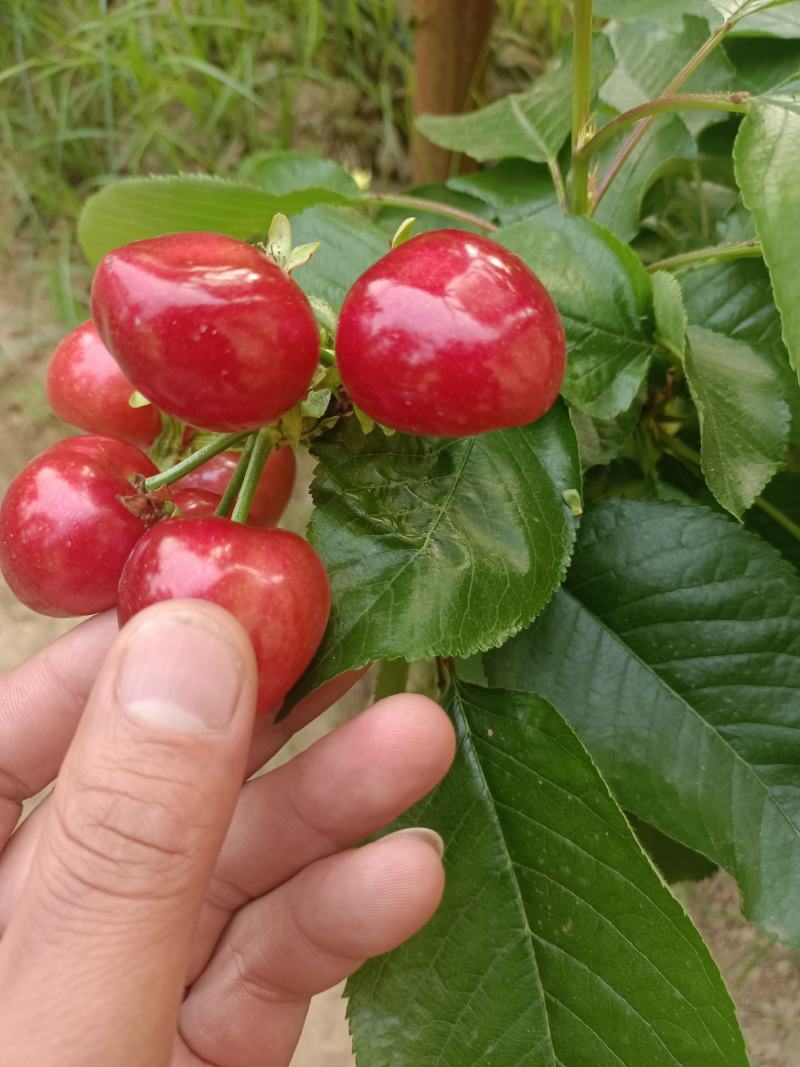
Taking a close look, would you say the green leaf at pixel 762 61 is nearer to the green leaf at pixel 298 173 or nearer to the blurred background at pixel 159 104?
the green leaf at pixel 298 173

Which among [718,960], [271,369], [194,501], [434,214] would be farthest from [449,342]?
[718,960]

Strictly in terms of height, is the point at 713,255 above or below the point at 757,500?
above

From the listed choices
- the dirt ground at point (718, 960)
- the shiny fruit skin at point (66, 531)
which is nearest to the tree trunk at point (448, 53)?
the dirt ground at point (718, 960)

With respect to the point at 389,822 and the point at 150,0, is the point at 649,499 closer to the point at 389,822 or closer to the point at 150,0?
the point at 389,822

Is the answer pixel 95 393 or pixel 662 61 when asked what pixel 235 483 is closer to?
pixel 95 393

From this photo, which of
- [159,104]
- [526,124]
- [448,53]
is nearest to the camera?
[526,124]

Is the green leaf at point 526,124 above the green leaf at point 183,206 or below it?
above
